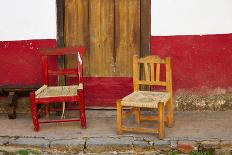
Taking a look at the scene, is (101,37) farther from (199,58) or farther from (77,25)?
(199,58)

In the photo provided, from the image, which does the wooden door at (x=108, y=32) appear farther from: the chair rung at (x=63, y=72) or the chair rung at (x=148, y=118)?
the chair rung at (x=148, y=118)

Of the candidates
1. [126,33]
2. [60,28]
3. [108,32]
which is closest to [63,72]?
[60,28]

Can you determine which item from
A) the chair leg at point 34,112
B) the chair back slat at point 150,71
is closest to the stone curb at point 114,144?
the chair leg at point 34,112

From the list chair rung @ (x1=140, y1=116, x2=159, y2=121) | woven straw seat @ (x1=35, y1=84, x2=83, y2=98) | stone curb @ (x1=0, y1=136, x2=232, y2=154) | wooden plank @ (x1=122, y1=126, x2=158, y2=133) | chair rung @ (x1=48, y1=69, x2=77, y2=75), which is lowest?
stone curb @ (x1=0, y1=136, x2=232, y2=154)

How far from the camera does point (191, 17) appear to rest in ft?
21.3

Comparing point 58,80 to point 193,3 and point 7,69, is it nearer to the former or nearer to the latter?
point 7,69

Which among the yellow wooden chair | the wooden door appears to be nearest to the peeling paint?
the yellow wooden chair

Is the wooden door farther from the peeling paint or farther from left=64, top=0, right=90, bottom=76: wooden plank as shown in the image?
the peeling paint

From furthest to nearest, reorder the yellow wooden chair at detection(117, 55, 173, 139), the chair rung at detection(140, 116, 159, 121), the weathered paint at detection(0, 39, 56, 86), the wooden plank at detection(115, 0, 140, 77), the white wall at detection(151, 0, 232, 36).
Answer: the weathered paint at detection(0, 39, 56, 86) → the wooden plank at detection(115, 0, 140, 77) → the white wall at detection(151, 0, 232, 36) → the chair rung at detection(140, 116, 159, 121) → the yellow wooden chair at detection(117, 55, 173, 139)

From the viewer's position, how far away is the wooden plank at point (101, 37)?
6.61 metres

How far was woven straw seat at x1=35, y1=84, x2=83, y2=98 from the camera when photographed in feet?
19.4

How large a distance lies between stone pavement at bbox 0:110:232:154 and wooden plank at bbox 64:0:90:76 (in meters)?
1.15

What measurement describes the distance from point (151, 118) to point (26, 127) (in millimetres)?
1703

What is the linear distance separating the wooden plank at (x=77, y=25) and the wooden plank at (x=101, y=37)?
0.24ft
